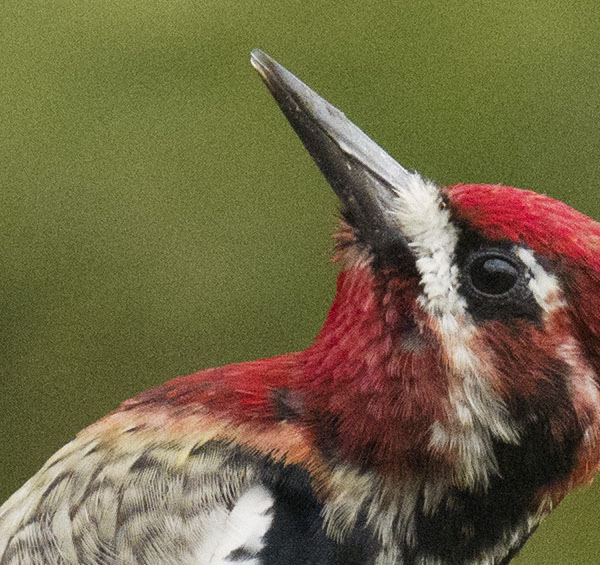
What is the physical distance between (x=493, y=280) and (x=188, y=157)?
6.08 feet

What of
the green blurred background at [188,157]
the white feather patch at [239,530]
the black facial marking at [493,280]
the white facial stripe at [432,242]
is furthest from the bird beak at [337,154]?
the green blurred background at [188,157]

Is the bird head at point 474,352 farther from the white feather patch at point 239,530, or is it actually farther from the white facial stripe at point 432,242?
the white feather patch at point 239,530

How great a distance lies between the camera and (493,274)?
162cm

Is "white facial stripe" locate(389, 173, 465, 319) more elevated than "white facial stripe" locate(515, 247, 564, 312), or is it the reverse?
"white facial stripe" locate(389, 173, 465, 319)

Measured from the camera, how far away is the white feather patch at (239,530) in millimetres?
1584

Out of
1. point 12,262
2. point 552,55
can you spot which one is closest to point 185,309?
point 12,262

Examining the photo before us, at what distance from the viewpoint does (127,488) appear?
5.41ft

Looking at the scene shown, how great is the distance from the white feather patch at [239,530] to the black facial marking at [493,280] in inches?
16.8

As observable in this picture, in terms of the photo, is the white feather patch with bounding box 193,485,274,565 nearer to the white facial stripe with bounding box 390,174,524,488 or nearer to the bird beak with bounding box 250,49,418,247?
the white facial stripe with bounding box 390,174,524,488

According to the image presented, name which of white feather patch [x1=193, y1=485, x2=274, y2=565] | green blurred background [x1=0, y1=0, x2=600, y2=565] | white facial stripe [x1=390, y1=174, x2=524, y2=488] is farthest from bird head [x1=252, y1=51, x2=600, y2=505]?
green blurred background [x1=0, y1=0, x2=600, y2=565]

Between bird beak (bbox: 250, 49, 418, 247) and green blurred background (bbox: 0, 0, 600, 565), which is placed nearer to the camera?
bird beak (bbox: 250, 49, 418, 247)

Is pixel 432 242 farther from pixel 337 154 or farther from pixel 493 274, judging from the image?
pixel 337 154

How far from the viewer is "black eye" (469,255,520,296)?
161 cm

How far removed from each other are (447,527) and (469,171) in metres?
1.77
